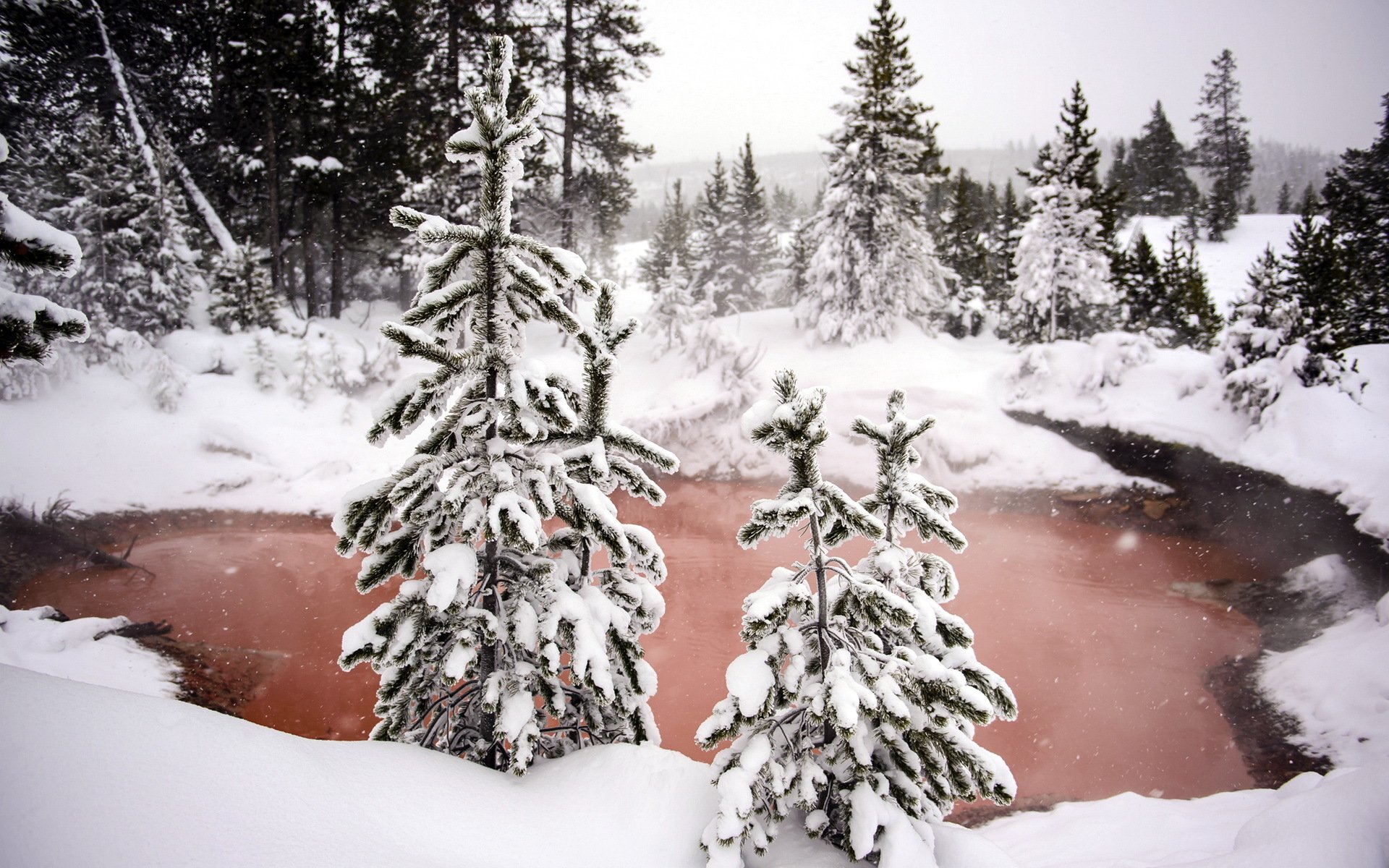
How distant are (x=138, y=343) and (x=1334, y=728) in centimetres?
2258

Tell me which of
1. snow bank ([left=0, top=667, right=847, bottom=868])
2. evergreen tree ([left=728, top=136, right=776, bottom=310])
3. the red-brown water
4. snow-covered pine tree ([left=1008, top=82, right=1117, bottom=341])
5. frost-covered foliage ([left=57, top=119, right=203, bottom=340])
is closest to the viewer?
snow bank ([left=0, top=667, right=847, bottom=868])

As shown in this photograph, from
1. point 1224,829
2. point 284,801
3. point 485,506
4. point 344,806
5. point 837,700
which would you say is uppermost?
point 485,506

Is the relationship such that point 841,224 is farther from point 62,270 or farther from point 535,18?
point 62,270

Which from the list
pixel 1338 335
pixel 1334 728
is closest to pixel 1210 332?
pixel 1338 335

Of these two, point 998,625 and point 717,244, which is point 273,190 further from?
point 998,625

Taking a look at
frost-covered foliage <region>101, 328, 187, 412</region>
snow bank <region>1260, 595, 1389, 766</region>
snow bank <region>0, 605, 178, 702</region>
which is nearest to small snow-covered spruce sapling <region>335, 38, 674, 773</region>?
snow bank <region>0, 605, 178, 702</region>

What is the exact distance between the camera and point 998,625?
30.5 feet

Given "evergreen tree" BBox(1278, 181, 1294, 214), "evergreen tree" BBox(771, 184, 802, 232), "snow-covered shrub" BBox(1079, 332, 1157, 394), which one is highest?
"evergreen tree" BBox(771, 184, 802, 232)

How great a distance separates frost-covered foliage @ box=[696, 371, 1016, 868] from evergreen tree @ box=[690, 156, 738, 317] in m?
27.8

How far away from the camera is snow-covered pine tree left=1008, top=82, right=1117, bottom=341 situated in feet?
63.8

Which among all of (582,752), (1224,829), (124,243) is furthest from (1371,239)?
(124,243)

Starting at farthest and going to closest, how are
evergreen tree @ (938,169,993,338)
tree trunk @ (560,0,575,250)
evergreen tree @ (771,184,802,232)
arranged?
evergreen tree @ (771,184,802,232) < evergreen tree @ (938,169,993,338) < tree trunk @ (560,0,575,250)

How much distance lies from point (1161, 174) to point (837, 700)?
162 ft

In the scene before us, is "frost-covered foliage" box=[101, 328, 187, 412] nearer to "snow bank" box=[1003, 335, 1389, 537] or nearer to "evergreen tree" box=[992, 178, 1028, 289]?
"snow bank" box=[1003, 335, 1389, 537]
